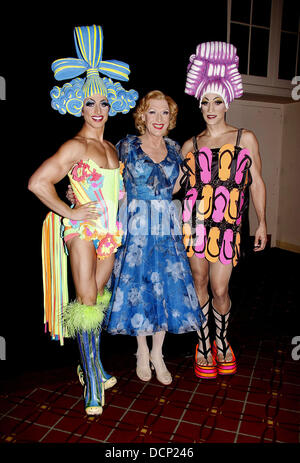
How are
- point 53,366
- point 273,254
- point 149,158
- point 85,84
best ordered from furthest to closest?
point 273,254
point 53,366
point 149,158
point 85,84

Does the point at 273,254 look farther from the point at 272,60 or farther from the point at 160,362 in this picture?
the point at 160,362

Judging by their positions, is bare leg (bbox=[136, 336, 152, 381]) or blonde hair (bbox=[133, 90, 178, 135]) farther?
bare leg (bbox=[136, 336, 152, 381])

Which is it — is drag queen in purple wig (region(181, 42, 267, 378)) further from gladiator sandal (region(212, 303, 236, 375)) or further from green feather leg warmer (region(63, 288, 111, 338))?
green feather leg warmer (region(63, 288, 111, 338))

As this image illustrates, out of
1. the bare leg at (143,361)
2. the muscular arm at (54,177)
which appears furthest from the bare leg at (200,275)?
the muscular arm at (54,177)

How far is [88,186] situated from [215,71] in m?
0.92

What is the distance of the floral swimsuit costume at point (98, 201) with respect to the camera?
1852mm

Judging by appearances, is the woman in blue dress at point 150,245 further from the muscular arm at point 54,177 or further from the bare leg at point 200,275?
the muscular arm at point 54,177

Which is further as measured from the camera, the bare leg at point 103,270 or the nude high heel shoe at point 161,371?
the nude high heel shoe at point 161,371

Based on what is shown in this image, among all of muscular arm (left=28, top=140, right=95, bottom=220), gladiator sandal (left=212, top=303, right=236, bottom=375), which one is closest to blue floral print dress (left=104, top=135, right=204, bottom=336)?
gladiator sandal (left=212, top=303, right=236, bottom=375)

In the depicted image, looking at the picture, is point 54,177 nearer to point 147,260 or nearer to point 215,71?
point 147,260

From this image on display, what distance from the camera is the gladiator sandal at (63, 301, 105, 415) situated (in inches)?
74.1

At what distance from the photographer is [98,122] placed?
6.23 feet

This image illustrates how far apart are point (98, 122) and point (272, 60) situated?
436 centimetres
